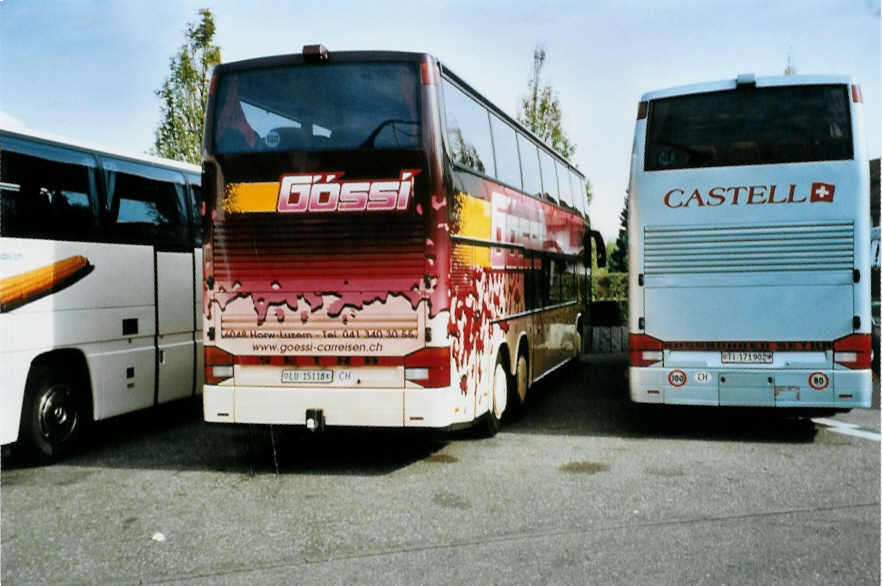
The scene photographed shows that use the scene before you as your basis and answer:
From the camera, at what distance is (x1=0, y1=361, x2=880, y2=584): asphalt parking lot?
5.56 metres

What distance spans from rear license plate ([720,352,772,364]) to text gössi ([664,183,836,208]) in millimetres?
1589

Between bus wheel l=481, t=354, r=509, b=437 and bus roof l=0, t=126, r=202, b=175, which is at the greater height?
bus roof l=0, t=126, r=202, b=175

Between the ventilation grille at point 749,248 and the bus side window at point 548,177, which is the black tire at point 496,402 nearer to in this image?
the ventilation grille at point 749,248

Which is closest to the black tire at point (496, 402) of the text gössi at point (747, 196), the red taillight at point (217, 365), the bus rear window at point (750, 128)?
the text gössi at point (747, 196)

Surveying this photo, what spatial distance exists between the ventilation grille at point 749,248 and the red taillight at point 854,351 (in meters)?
0.74

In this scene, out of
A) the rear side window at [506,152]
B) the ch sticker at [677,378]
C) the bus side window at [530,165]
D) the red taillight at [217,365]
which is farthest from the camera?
the bus side window at [530,165]

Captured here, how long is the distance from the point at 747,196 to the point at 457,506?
4836mm

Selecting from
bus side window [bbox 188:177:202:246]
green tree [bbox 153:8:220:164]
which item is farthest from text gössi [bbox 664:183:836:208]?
green tree [bbox 153:8:220:164]

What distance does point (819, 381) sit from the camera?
954cm

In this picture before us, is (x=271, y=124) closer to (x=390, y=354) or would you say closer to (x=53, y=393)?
(x=390, y=354)

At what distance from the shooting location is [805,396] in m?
9.57

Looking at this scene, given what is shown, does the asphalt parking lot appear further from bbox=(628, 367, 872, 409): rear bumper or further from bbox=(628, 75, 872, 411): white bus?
bbox=(628, 75, 872, 411): white bus

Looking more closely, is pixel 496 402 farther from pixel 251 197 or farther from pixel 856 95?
pixel 856 95

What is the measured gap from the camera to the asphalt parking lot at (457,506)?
5.56 m
